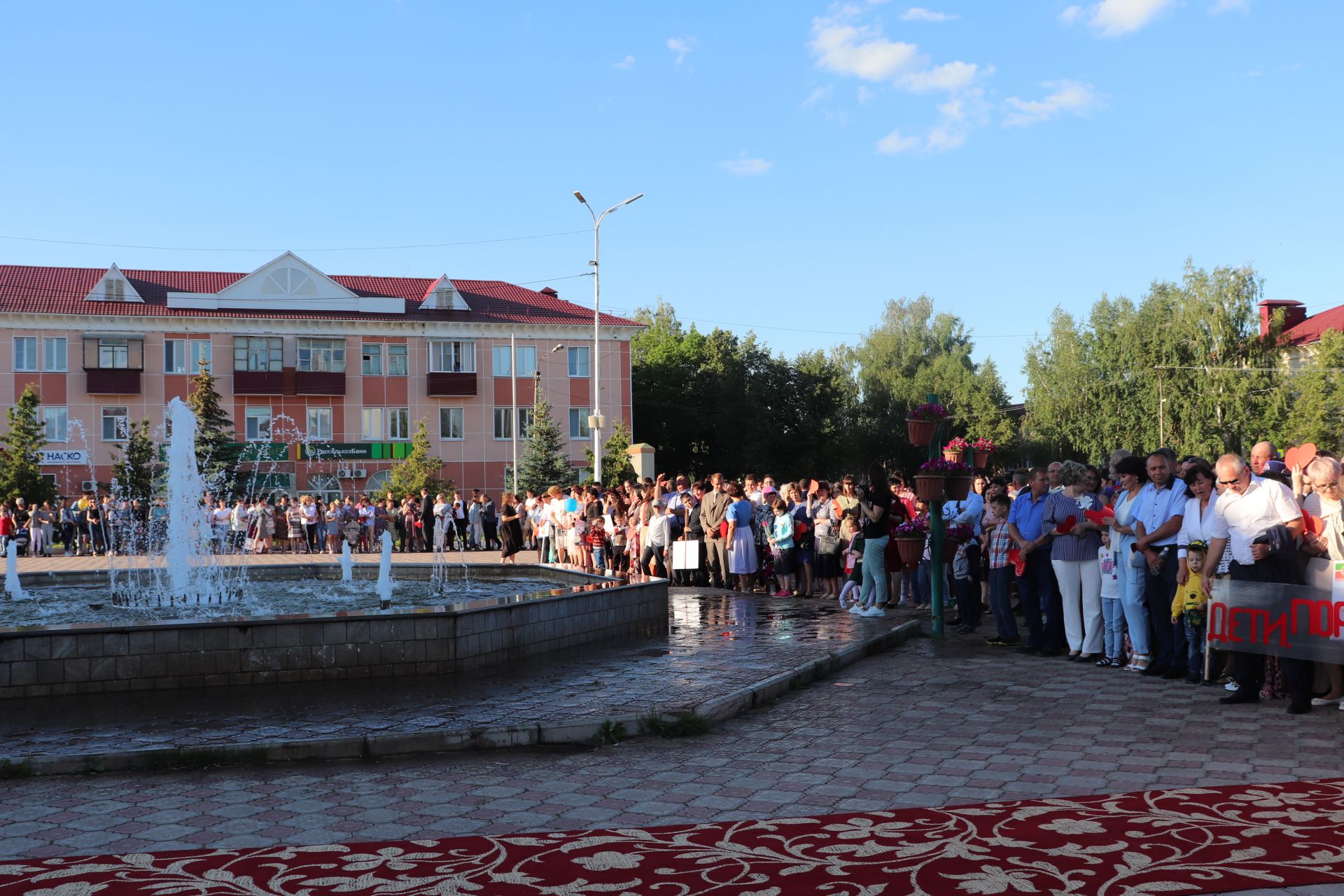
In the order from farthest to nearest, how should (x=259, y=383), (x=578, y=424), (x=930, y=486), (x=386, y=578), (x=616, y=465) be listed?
(x=578, y=424) < (x=259, y=383) < (x=616, y=465) < (x=386, y=578) < (x=930, y=486)

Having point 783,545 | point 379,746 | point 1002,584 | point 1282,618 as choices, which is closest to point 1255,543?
point 1282,618

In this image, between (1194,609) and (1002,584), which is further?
(1002,584)

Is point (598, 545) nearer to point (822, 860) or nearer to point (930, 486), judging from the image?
point (930, 486)

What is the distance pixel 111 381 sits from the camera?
168 ft

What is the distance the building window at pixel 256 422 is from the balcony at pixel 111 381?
486 cm

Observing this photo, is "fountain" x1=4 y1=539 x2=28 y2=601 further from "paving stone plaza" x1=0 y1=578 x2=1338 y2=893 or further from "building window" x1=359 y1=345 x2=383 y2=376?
"building window" x1=359 y1=345 x2=383 y2=376

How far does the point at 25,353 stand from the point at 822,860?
53877 millimetres

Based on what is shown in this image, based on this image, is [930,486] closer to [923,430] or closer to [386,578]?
[923,430]

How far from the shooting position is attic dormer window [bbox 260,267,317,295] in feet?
176

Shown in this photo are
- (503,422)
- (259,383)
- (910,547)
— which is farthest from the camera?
(503,422)

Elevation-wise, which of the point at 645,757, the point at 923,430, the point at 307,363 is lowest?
the point at 645,757

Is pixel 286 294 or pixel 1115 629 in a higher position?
pixel 286 294

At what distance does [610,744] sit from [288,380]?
48.7 m

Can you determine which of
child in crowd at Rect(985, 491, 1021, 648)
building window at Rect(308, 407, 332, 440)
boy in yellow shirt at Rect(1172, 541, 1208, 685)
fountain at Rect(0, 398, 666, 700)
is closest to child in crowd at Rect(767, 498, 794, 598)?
fountain at Rect(0, 398, 666, 700)
